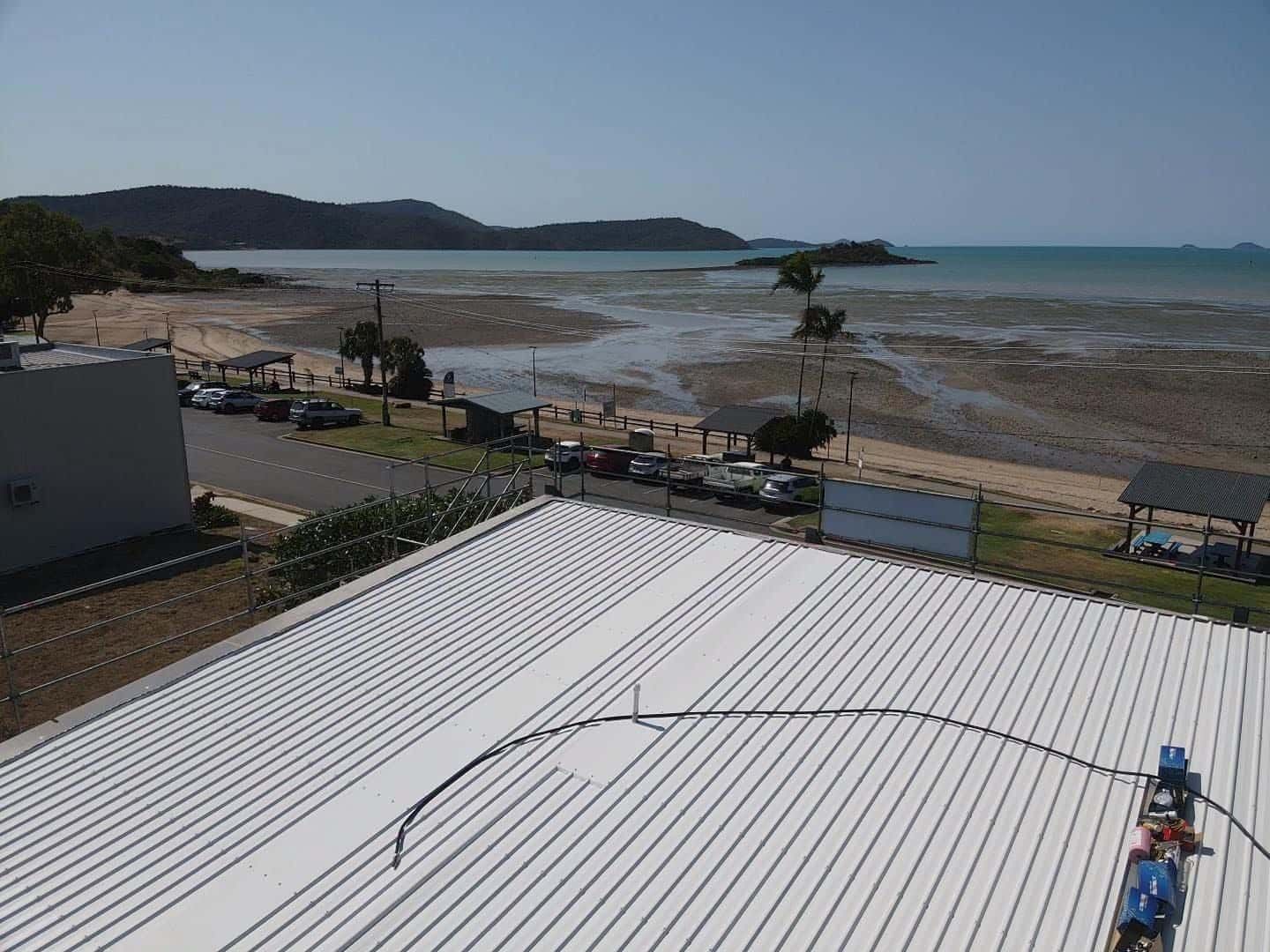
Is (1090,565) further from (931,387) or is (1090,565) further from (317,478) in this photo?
(931,387)

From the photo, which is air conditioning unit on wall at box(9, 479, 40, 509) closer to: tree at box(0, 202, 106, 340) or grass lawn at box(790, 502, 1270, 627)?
grass lawn at box(790, 502, 1270, 627)

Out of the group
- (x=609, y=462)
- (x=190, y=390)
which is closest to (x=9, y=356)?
(x=609, y=462)

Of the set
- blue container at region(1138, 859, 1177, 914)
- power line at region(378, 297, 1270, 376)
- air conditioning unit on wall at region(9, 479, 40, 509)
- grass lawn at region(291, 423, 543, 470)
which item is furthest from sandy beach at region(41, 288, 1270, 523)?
blue container at region(1138, 859, 1177, 914)

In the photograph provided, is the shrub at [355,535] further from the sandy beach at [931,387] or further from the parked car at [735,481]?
the sandy beach at [931,387]

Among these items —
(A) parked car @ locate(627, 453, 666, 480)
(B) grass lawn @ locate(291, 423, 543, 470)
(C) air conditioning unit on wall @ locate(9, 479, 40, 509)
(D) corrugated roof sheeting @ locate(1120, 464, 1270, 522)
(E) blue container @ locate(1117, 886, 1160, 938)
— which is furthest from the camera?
(B) grass lawn @ locate(291, 423, 543, 470)

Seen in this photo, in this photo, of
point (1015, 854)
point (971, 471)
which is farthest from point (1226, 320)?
point (1015, 854)

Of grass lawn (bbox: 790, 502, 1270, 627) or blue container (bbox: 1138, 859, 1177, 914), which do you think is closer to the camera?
blue container (bbox: 1138, 859, 1177, 914)

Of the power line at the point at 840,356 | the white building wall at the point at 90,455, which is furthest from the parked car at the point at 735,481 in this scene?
the power line at the point at 840,356
